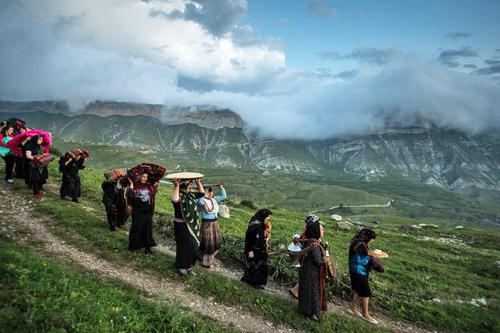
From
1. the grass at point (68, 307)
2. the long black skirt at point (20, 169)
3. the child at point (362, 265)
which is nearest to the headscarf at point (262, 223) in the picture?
the child at point (362, 265)

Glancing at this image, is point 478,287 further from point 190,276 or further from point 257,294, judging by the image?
point 190,276

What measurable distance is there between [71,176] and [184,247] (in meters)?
11.8

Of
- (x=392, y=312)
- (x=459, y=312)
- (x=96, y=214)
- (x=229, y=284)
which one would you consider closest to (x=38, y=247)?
(x=96, y=214)

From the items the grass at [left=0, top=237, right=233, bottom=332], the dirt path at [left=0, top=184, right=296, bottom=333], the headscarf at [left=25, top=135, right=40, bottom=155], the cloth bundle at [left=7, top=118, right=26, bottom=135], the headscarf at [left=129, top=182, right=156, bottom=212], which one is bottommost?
the dirt path at [left=0, top=184, right=296, bottom=333]

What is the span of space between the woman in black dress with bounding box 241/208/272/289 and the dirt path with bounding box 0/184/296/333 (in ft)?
7.43

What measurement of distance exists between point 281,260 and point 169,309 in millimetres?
7706

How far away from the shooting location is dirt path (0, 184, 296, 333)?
10.6 m

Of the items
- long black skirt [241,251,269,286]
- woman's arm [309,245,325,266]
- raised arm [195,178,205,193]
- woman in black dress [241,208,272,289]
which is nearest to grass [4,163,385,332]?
long black skirt [241,251,269,286]

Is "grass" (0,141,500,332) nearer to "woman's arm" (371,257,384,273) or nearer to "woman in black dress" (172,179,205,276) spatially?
"woman in black dress" (172,179,205,276)

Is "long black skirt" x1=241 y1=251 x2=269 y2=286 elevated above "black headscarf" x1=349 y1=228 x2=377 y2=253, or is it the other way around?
"black headscarf" x1=349 y1=228 x2=377 y2=253

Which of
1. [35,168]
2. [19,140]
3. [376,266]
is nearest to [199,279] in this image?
[376,266]

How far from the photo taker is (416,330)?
12969 mm

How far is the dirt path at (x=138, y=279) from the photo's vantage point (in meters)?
10.6

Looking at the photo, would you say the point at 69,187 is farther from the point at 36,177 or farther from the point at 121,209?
the point at 121,209
